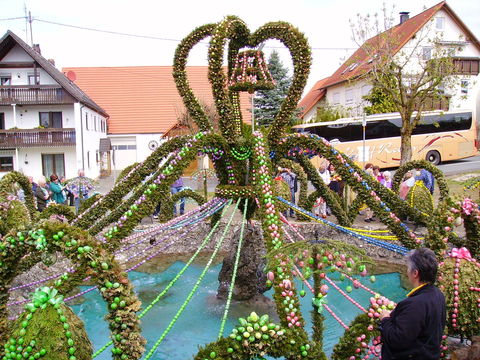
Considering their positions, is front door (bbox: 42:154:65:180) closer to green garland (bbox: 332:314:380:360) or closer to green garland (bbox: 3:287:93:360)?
green garland (bbox: 3:287:93:360)

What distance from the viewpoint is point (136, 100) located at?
36000 millimetres

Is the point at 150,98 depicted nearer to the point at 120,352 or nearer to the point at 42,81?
the point at 42,81

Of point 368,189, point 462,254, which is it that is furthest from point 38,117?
point 462,254

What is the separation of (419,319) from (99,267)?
246 centimetres

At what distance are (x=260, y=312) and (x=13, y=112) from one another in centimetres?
2563

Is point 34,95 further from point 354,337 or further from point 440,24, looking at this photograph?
point 440,24

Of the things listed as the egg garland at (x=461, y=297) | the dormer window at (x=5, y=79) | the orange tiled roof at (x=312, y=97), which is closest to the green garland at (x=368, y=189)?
the egg garland at (x=461, y=297)

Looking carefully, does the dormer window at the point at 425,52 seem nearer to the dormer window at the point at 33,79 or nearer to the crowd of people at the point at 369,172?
the crowd of people at the point at 369,172

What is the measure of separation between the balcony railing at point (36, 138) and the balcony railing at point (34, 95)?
1.73 m

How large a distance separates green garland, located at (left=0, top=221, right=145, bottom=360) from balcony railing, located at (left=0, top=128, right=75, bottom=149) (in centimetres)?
2562

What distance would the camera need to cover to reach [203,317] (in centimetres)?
739

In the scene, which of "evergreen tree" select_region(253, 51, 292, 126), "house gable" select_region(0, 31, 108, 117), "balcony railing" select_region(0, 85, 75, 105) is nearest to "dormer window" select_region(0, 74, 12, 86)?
"house gable" select_region(0, 31, 108, 117)

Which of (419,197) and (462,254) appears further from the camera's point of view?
(419,197)

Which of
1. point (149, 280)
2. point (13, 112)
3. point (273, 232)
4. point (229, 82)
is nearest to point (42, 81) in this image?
point (13, 112)
